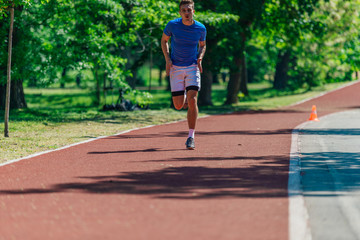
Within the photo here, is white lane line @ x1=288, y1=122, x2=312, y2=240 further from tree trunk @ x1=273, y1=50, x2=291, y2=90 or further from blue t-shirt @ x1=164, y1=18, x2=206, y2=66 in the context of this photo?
tree trunk @ x1=273, y1=50, x2=291, y2=90

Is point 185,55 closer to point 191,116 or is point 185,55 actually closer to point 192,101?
point 192,101

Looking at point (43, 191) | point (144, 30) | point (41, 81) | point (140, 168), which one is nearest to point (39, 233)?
point (43, 191)

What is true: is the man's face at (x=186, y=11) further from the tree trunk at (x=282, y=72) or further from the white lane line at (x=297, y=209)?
the tree trunk at (x=282, y=72)

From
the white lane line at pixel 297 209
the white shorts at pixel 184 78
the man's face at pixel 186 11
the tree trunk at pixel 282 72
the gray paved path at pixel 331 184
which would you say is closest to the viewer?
the white lane line at pixel 297 209

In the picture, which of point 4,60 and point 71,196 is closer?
point 71,196

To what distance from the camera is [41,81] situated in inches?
772

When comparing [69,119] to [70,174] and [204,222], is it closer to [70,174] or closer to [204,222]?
[70,174]

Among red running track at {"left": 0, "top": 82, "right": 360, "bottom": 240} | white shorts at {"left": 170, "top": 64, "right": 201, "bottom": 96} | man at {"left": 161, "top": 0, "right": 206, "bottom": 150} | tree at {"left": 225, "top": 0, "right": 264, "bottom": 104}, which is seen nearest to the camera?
red running track at {"left": 0, "top": 82, "right": 360, "bottom": 240}

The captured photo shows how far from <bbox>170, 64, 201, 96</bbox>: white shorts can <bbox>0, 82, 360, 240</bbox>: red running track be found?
1.02 meters

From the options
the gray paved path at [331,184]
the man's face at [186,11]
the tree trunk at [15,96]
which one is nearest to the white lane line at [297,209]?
the gray paved path at [331,184]

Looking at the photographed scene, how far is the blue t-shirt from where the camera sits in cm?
978

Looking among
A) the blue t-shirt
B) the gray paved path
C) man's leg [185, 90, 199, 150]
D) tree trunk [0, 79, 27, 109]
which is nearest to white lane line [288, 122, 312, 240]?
the gray paved path

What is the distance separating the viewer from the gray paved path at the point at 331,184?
4959mm

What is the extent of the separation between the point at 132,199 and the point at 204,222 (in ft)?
3.71
